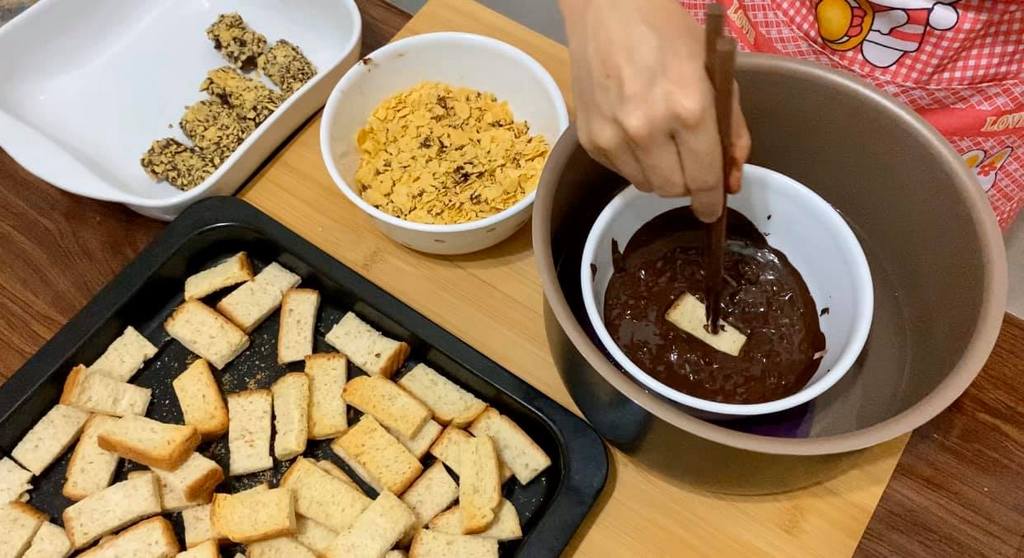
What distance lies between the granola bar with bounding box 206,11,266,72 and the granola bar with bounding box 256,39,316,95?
1 centimetres

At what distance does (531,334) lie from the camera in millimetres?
769

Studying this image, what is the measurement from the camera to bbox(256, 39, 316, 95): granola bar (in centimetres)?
96

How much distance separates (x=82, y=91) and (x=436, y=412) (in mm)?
642

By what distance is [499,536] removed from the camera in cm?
66

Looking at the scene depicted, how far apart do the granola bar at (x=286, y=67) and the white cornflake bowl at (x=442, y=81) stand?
0.54ft

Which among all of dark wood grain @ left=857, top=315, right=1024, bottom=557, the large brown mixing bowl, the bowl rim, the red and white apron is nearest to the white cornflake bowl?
the bowl rim

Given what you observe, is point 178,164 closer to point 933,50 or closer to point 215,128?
point 215,128

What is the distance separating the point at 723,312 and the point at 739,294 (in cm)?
3

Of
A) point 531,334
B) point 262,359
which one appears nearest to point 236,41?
point 262,359

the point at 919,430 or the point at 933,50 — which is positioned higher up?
the point at 933,50

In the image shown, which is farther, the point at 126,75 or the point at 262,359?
the point at 126,75

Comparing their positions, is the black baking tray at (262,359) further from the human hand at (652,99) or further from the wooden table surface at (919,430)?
the human hand at (652,99)

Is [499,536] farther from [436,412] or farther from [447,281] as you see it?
[447,281]

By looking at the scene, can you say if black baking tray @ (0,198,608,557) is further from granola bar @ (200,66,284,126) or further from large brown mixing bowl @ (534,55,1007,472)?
granola bar @ (200,66,284,126)
